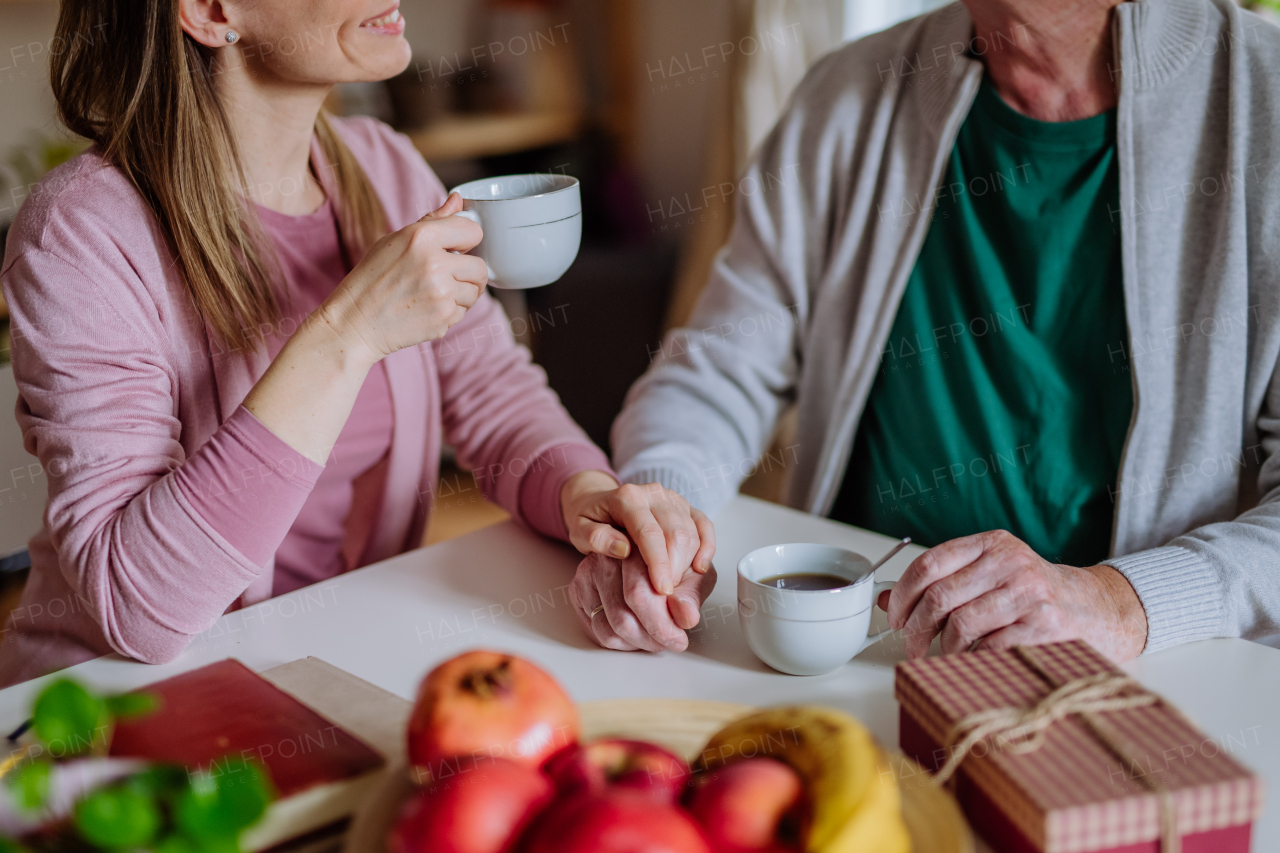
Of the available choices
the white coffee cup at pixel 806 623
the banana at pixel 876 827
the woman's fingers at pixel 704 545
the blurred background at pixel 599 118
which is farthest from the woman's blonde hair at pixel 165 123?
the blurred background at pixel 599 118

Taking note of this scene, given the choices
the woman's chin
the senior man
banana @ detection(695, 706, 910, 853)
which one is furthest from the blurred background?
banana @ detection(695, 706, 910, 853)

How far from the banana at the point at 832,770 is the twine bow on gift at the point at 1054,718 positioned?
0.06m

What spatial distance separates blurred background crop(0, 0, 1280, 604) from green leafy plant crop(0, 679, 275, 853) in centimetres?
231

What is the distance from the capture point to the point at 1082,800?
0.54 meters

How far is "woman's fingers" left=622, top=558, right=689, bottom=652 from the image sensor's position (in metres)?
0.89

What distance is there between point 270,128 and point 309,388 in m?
0.38

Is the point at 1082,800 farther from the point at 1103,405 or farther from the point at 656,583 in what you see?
the point at 1103,405

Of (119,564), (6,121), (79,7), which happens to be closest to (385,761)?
(119,564)

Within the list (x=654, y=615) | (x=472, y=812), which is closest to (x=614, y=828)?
(x=472, y=812)

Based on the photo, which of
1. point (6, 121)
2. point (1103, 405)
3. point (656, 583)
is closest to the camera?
point (656, 583)

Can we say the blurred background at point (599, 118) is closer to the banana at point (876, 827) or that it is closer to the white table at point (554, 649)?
the white table at point (554, 649)

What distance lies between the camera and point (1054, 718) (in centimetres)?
61

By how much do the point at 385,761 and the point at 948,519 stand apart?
86cm

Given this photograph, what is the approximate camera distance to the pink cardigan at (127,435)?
0.92 meters
